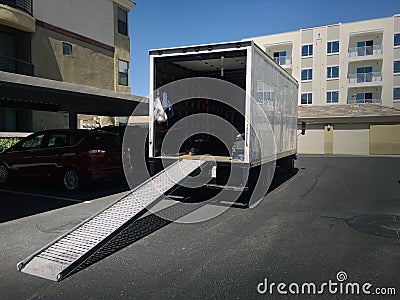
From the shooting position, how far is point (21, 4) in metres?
15.5

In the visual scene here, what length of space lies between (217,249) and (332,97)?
34.9m

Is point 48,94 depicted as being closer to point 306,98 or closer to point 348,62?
point 306,98

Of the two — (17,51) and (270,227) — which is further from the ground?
(17,51)

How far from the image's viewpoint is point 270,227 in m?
6.08

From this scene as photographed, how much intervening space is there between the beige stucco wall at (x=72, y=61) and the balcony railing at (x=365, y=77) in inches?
1019

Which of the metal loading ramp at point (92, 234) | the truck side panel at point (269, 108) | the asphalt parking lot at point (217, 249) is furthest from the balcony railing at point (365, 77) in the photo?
the metal loading ramp at point (92, 234)

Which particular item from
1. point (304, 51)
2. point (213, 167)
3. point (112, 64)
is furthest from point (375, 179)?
point (304, 51)

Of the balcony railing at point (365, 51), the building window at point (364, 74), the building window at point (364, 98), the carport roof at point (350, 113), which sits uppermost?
the balcony railing at point (365, 51)

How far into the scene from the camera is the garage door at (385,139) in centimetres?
2859

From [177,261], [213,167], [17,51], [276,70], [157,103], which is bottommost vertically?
[177,261]

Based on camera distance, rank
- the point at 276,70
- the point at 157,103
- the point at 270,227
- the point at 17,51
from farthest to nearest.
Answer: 1. the point at 17,51
2. the point at 276,70
3. the point at 157,103
4. the point at 270,227

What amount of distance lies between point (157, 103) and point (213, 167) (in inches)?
81.7

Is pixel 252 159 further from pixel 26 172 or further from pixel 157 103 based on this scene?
pixel 26 172

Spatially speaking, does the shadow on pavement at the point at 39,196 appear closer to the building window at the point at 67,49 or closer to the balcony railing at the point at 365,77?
the building window at the point at 67,49
